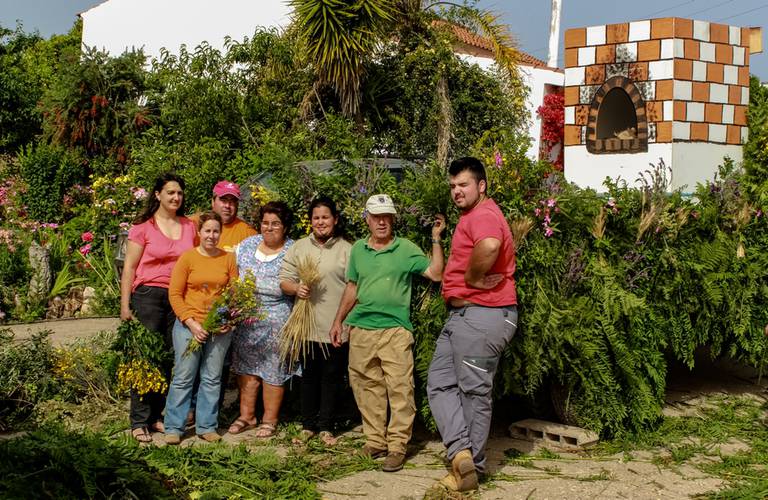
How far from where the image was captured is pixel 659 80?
1393 centimetres

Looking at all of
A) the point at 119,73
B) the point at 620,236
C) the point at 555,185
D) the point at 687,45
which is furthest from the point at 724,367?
the point at 119,73

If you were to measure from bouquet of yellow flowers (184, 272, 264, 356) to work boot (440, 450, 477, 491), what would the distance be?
6.09ft

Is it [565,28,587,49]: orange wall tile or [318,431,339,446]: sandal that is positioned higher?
[565,28,587,49]: orange wall tile

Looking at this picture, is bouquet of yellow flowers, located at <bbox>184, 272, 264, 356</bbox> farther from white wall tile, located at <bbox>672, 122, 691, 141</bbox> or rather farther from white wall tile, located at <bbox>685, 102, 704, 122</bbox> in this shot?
white wall tile, located at <bbox>685, 102, 704, 122</bbox>

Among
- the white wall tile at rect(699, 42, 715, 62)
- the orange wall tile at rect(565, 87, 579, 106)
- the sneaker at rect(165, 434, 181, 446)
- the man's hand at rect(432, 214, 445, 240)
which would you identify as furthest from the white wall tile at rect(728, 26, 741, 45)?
the sneaker at rect(165, 434, 181, 446)

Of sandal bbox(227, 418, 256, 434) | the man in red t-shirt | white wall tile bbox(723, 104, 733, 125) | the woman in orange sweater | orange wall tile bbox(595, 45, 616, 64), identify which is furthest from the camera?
orange wall tile bbox(595, 45, 616, 64)

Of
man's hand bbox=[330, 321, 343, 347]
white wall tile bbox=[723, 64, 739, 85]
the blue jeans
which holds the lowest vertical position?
the blue jeans

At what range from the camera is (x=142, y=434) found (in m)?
5.91

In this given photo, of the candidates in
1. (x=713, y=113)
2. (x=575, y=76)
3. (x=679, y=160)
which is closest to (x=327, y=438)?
(x=679, y=160)

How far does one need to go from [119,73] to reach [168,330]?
40.6 ft

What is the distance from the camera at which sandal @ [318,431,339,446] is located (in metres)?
5.84

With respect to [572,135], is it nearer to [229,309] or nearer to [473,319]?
[229,309]

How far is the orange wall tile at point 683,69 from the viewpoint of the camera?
44.8 ft

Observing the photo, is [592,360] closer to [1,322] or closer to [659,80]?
[1,322]
